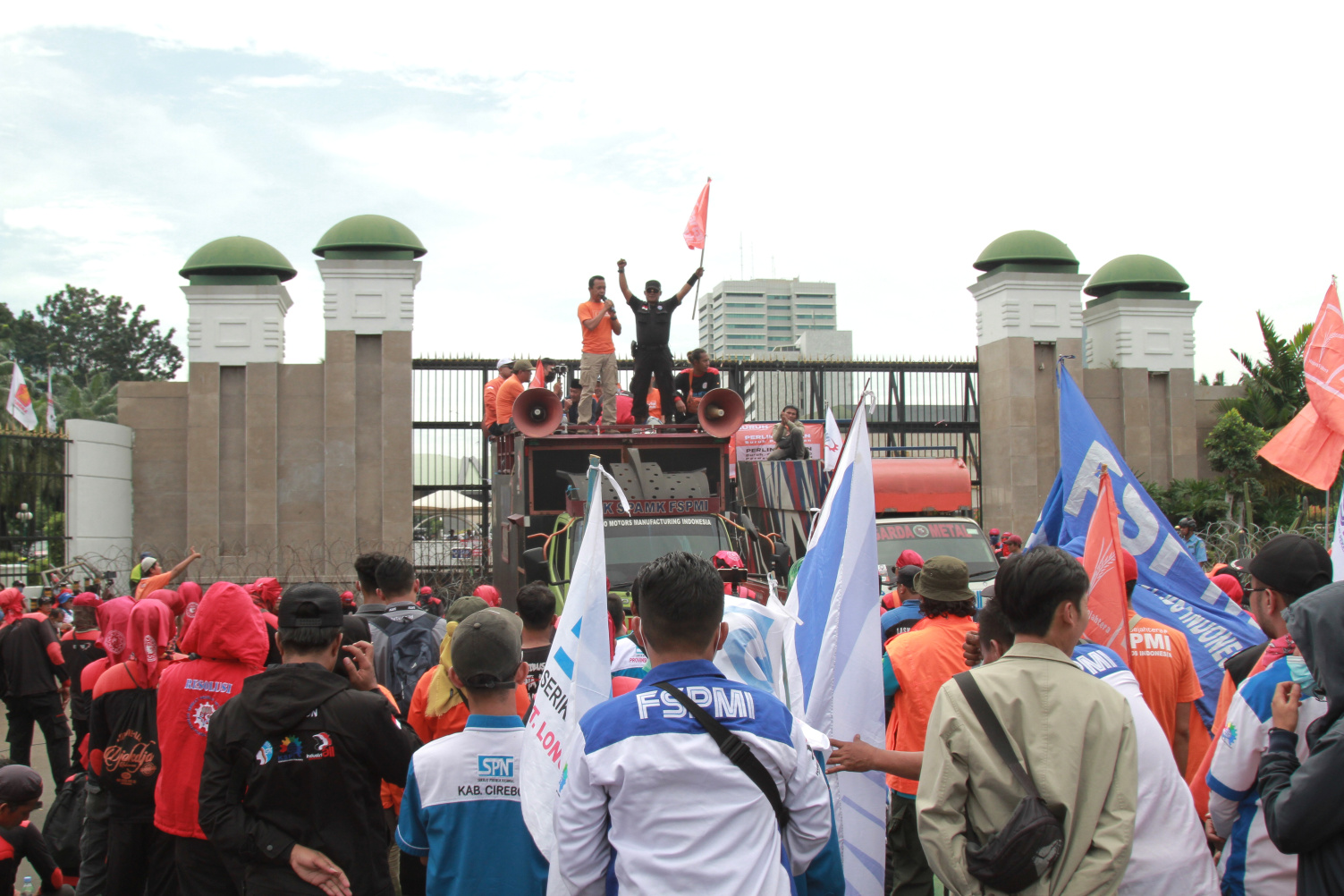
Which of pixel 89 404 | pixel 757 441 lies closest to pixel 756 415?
pixel 757 441

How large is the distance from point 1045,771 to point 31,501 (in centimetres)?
1780

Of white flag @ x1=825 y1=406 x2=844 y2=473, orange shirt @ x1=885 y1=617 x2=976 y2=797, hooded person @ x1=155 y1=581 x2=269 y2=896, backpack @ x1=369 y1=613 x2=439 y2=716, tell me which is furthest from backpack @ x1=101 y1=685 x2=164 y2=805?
white flag @ x1=825 y1=406 x2=844 y2=473

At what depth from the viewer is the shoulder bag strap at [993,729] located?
2447 millimetres

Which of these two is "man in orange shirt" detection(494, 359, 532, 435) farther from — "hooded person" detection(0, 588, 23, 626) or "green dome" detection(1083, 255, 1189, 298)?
"green dome" detection(1083, 255, 1189, 298)

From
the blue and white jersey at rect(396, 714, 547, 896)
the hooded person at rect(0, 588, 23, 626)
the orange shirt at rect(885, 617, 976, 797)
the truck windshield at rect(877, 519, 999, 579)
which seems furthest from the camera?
the truck windshield at rect(877, 519, 999, 579)

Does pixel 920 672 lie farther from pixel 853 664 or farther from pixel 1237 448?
pixel 1237 448

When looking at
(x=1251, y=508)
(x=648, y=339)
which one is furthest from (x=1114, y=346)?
(x=648, y=339)

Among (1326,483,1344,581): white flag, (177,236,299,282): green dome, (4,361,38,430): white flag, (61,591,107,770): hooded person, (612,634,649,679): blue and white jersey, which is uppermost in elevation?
(177,236,299,282): green dome

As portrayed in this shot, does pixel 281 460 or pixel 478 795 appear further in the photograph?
pixel 281 460

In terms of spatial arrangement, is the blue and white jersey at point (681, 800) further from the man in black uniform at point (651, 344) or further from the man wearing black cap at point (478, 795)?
the man in black uniform at point (651, 344)

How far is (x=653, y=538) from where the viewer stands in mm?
10000

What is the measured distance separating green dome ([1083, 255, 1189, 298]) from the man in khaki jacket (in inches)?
817

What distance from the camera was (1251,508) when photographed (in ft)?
63.6

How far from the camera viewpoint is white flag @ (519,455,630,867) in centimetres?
285
